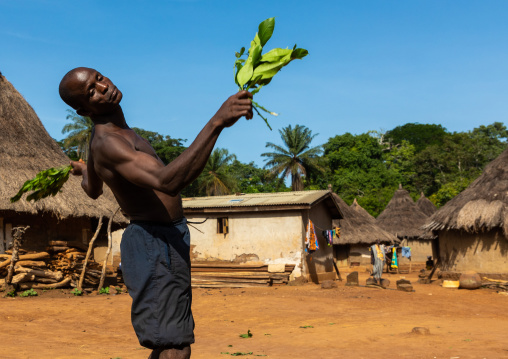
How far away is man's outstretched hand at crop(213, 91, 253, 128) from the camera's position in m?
2.42

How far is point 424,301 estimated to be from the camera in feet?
43.0

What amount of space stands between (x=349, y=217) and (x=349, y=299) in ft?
54.2

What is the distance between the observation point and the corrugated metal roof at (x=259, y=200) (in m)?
19.1

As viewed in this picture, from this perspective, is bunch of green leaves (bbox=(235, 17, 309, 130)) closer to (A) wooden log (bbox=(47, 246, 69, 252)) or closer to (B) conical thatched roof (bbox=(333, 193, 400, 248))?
(A) wooden log (bbox=(47, 246, 69, 252))

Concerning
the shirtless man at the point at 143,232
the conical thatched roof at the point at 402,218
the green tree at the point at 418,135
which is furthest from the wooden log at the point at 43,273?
the green tree at the point at 418,135

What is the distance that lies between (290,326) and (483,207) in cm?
1008

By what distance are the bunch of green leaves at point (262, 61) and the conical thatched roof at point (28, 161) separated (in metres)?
11.1

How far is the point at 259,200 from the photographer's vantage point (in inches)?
791

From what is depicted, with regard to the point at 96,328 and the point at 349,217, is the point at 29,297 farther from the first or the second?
the point at 349,217

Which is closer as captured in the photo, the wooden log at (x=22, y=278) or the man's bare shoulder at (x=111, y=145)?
the man's bare shoulder at (x=111, y=145)

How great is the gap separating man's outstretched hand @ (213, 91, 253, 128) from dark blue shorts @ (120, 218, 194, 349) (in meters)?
0.74

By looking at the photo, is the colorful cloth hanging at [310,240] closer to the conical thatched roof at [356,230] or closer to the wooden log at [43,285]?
the wooden log at [43,285]

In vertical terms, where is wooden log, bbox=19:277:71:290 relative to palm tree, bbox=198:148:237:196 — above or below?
below

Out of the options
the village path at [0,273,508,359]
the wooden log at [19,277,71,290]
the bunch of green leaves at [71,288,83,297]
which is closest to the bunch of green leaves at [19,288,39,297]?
the wooden log at [19,277,71,290]
